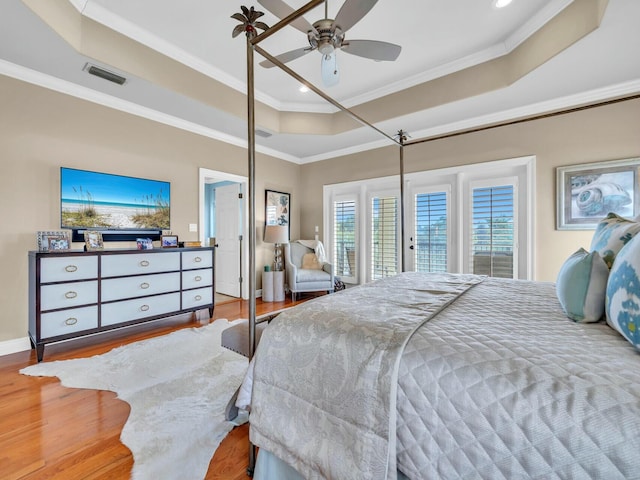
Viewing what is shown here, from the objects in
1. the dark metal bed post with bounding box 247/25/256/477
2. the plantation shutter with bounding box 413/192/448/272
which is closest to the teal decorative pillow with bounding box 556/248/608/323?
the dark metal bed post with bounding box 247/25/256/477

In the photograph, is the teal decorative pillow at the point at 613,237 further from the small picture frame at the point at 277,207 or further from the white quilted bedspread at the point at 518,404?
the small picture frame at the point at 277,207

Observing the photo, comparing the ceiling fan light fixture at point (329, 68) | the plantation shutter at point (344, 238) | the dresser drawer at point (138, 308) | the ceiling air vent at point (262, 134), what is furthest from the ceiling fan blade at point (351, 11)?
the plantation shutter at point (344, 238)

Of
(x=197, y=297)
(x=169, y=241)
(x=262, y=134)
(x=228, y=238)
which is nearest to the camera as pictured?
(x=169, y=241)

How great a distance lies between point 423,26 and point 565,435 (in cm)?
304

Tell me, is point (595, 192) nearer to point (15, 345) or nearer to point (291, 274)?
point (291, 274)

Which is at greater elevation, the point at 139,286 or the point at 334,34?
the point at 334,34

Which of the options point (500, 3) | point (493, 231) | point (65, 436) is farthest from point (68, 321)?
point (493, 231)

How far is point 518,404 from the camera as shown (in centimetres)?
69

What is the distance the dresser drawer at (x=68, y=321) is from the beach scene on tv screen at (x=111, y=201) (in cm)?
92

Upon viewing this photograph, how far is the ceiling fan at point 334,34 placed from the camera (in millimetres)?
1762

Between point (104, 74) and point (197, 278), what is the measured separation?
2.29 m

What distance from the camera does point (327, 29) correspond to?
73.9 inches

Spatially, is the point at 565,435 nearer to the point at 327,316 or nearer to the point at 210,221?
the point at 327,316

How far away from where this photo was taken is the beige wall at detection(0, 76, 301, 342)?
103 inches
